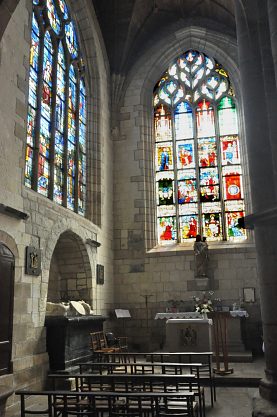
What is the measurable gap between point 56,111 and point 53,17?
2.30 meters

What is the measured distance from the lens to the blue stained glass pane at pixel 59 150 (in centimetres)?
908

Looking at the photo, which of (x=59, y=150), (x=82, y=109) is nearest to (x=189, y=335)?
(x=59, y=150)

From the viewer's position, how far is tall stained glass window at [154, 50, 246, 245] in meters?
12.0

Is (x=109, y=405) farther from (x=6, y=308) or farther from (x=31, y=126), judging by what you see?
(x=31, y=126)

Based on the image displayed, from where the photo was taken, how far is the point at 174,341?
826cm

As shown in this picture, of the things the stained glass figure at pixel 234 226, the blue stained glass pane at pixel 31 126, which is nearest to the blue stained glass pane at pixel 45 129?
the blue stained glass pane at pixel 31 126

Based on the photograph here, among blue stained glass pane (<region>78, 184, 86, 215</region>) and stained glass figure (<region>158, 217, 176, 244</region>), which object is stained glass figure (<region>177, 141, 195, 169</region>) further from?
blue stained glass pane (<region>78, 184, 86, 215</region>)

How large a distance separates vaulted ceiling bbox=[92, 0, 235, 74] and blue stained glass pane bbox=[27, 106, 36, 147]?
17.5 ft

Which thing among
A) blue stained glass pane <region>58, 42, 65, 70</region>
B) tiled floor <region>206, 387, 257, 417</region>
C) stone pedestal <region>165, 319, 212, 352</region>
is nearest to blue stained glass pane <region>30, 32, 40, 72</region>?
blue stained glass pane <region>58, 42, 65, 70</region>

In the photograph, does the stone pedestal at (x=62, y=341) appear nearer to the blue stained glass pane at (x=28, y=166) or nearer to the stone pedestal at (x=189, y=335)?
the stone pedestal at (x=189, y=335)

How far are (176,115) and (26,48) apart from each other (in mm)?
6108

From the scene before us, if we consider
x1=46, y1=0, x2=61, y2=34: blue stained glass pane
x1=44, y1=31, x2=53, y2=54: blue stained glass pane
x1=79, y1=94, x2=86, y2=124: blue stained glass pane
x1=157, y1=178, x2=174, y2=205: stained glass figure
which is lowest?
x1=157, y1=178, x2=174, y2=205: stained glass figure

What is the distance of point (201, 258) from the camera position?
10.9m

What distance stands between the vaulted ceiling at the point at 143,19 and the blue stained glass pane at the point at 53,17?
2.56 meters
